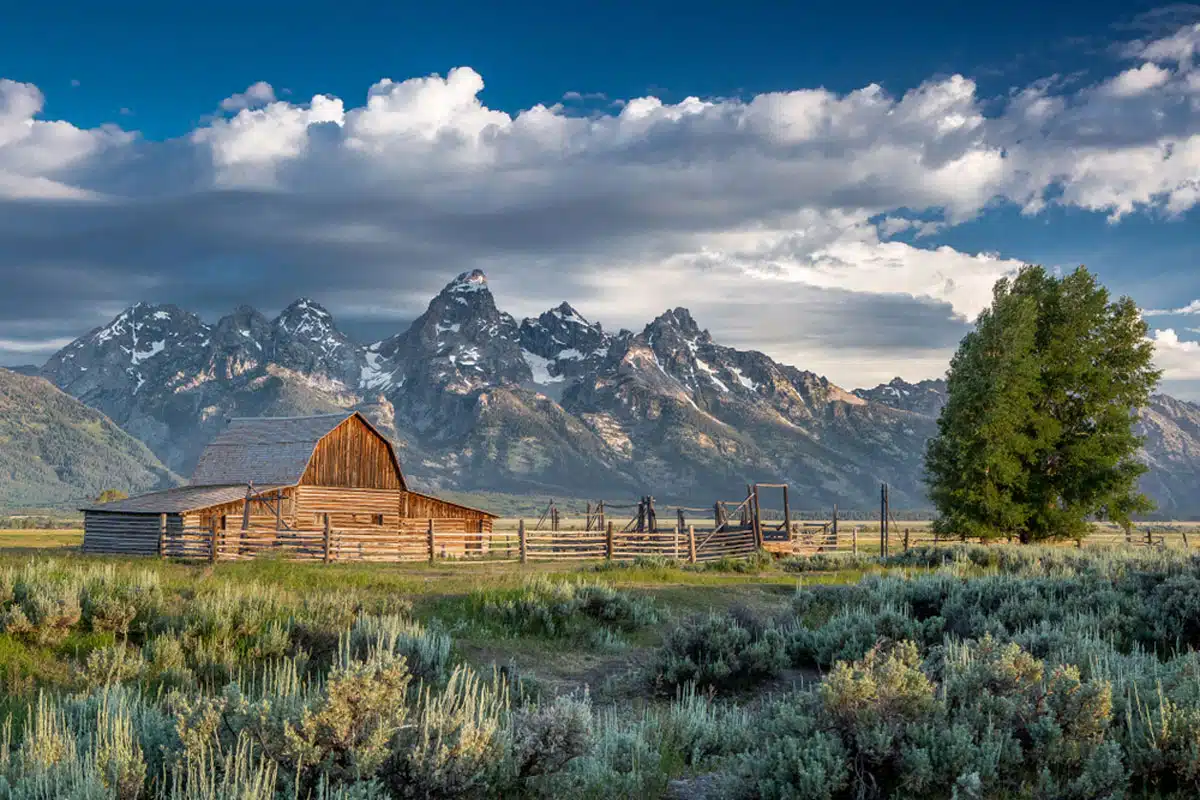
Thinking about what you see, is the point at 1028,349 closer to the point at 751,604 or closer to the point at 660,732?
the point at 751,604

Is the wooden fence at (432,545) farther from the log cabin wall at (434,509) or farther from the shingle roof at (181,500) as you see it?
the log cabin wall at (434,509)

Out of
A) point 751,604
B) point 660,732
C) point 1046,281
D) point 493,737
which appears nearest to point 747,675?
point 660,732

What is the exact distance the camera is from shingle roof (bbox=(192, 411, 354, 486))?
1711 inches

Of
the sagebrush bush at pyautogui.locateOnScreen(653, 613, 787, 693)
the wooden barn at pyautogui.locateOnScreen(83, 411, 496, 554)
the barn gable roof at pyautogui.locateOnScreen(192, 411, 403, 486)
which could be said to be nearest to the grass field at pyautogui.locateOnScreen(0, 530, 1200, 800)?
the sagebrush bush at pyautogui.locateOnScreen(653, 613, 787, 693)

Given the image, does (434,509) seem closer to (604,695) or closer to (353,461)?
(353,461)

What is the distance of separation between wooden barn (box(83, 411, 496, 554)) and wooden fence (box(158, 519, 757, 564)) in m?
1.07

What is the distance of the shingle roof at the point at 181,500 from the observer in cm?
3712

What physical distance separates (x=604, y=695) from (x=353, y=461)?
36284 mm

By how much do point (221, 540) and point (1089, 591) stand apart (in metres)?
30.0

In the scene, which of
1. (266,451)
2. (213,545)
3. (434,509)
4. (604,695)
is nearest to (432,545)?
(213,545)

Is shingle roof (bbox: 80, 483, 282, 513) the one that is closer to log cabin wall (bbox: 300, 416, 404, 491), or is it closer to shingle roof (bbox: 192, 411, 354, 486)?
shingle roof (bbox: 192, 411, 354, 486)

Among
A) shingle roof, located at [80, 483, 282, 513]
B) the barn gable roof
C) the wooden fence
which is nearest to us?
the wooden fence

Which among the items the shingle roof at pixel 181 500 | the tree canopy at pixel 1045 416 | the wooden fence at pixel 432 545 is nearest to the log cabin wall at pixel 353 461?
the shingle roof at pixel 181 500

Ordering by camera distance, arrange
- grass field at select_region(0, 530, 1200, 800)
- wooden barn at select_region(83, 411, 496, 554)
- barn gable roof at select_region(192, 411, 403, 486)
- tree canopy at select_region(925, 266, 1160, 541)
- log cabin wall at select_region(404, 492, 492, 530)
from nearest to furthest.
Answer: grass field at select_region(0, 530, 1200, 800), tree canopy at select_region(925, 266, 1160, 541), wooden barn at select_region(83, 411, 496, 554), barn gable roof at select_region(192, 411, 403, 486), log cabin wall at select_region(404, 492, 492, 530)
